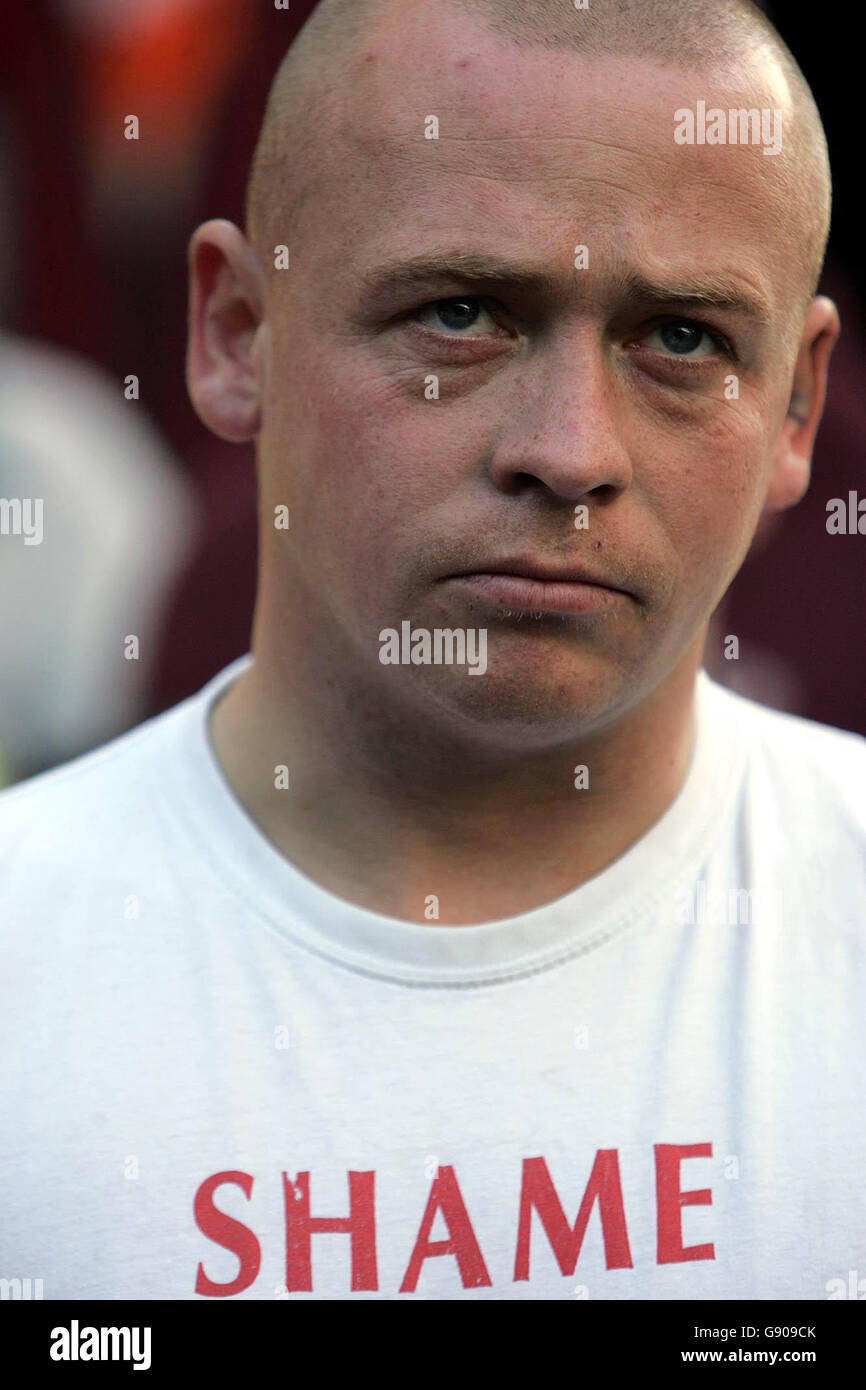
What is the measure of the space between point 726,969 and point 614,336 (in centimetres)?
97

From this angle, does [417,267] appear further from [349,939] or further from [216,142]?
[216,142]

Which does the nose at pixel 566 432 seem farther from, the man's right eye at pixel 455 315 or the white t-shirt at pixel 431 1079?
the white t-shirt at pixel 431 1079

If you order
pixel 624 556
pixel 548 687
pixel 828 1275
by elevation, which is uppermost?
pixel 624 556

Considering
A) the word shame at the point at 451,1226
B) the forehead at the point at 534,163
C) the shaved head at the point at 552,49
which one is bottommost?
the word shame at the point at 451,1226

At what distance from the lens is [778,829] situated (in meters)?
2.52

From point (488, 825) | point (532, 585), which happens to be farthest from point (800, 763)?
point (532, 585)

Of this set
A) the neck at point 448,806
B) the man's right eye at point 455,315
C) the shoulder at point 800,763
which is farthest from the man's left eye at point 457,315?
the shoulder at point 800,763

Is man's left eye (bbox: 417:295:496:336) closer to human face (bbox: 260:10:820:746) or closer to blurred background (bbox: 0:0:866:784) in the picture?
human face (bbox: 260:10:820:746)

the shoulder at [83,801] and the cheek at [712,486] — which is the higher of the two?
the cheek at [712,486]

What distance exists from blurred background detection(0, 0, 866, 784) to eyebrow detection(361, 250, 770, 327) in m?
3.06

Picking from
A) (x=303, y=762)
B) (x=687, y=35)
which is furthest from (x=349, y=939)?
(x=687, y=35)

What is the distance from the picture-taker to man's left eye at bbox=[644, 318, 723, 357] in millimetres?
2236

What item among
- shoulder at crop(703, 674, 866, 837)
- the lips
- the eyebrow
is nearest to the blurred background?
shoulder at crop(703, 674, 866, 837)

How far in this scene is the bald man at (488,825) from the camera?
7.06 feet
